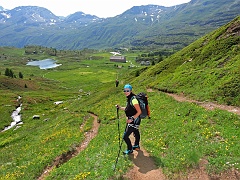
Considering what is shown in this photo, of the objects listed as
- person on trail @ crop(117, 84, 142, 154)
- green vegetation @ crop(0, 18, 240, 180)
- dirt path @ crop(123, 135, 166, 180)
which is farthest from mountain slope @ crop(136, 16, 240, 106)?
person on trail @ crop(117, 84, 142, 154)

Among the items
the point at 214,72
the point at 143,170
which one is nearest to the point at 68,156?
the point at 143,170

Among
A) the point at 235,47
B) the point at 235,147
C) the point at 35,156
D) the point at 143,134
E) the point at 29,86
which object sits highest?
the point at 235,47

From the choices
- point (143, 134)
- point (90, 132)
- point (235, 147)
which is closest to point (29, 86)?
point (90, 132)

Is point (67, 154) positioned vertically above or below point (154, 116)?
below

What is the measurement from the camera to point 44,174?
22906 mm

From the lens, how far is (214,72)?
116 ft

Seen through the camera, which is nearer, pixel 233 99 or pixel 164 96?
pixel 233 99

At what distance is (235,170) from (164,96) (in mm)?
22298

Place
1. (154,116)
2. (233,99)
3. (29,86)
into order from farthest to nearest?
(29,86)
(154,116)
(233,99)

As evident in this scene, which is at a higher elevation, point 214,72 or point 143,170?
point 214,72

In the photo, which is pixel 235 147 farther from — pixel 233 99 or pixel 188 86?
pixel 188 86

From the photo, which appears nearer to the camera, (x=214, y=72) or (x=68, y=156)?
(x=68, y=156)

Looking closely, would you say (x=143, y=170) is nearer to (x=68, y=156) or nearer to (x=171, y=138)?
(x=171, y=138)

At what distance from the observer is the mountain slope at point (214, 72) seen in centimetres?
2898
